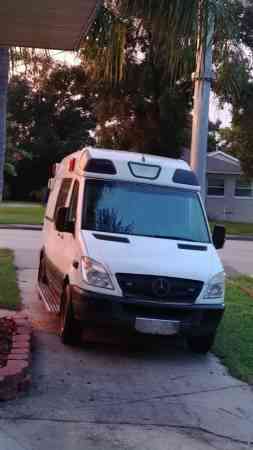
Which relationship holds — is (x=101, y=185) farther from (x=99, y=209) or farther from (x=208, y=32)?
(x=208, y=32)

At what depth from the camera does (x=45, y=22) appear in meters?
7.01

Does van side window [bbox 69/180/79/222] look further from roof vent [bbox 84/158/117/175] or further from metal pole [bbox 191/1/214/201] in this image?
metal pole [bbox 191/1/214/201]

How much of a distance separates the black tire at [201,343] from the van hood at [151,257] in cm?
76

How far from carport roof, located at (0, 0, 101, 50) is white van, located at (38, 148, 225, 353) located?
151 cm

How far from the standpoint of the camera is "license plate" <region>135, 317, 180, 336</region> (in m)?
7.11

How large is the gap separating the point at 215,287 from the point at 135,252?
99cm

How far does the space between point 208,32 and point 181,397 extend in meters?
4.76

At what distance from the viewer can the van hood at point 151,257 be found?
7.18m

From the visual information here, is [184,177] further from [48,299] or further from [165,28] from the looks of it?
[48,299]

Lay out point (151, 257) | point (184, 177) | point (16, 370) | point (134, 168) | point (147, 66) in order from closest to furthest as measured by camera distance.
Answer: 1. point (16, 370)
2. point (151, 257)
3. point (134, 168)
4. point (184, 177)
5. point (147, 66)

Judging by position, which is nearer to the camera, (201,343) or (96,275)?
(96,275)

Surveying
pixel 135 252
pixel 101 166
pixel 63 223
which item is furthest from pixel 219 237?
pixel 63 223

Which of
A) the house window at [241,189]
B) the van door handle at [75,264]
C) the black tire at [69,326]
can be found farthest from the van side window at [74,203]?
the house window at [241,189]

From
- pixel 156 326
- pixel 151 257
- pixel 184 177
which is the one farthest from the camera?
pixel 184 177
